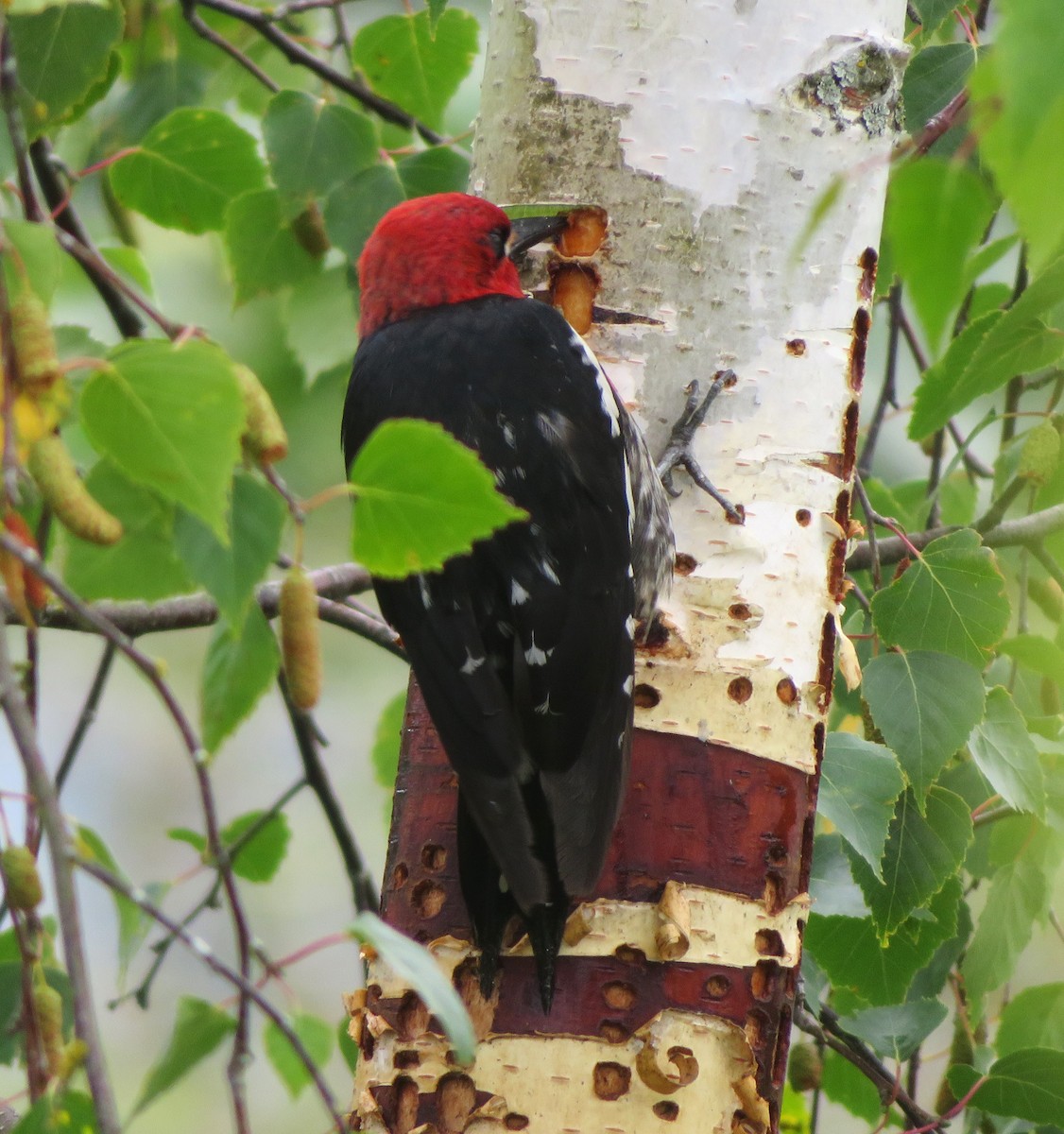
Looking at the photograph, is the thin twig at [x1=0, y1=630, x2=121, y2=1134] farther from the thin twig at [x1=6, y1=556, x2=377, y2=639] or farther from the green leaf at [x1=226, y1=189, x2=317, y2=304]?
the green leaf at [x1=226, y1=189, x2=317, y2=304]

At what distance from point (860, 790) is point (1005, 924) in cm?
29

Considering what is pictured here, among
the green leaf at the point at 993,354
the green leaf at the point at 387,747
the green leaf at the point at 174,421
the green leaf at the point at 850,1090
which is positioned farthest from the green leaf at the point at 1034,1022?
the green leaf at the point at 174,421

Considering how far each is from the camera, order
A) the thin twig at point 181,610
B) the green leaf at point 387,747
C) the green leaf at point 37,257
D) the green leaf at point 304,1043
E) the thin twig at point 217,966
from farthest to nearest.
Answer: the green leaf at point 387,747 < the green leaf at point 304,1043 < the thin twig at point 181,610 < the green leaf at point 37,257 < the thin twig at point 217,966

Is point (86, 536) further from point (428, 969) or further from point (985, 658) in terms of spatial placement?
point (985, 658)

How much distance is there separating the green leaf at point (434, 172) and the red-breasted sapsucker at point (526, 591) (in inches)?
9.0

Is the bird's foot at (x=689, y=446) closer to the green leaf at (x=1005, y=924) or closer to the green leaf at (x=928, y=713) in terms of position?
the green leaf at (x=928, y=713)

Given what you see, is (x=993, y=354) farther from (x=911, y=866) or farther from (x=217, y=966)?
(x=217, y=966)

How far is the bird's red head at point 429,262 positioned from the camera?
164cm

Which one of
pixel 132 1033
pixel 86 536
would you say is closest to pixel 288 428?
pixel 86 536

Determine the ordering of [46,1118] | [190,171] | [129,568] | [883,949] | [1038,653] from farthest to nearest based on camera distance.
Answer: [190,171]
[883,949]
[1038,653]
[129,568]
[46,1118]

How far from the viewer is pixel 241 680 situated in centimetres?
93


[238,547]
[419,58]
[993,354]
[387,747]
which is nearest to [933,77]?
[993,354]

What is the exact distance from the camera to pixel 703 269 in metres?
1.44

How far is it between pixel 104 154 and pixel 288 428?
0.59m
